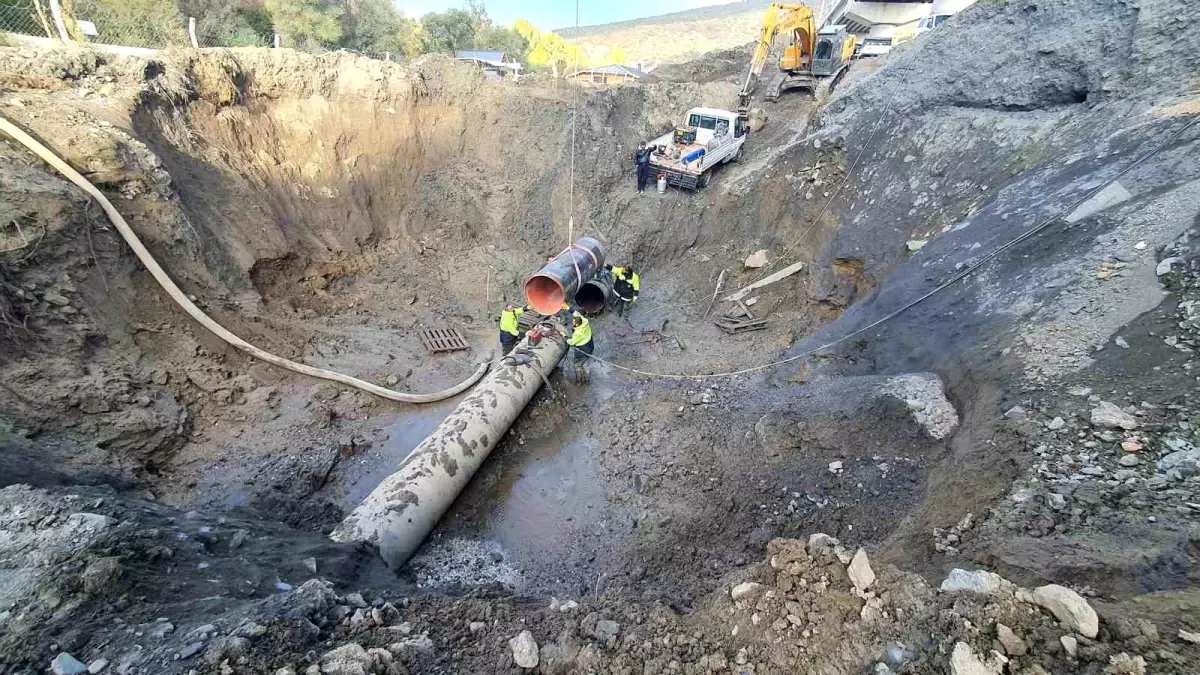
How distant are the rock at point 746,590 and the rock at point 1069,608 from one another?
1.40 metres

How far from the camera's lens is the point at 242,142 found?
10.8 m

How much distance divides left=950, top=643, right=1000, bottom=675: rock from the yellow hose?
7.16 metres

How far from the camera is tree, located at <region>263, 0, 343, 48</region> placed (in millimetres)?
19984

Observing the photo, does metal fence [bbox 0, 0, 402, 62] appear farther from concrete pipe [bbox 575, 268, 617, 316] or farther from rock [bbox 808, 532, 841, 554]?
rock [bbox 808, 532, 841, 554]

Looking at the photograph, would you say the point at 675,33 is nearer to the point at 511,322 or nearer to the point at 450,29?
the point at 450,29

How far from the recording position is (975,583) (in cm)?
288

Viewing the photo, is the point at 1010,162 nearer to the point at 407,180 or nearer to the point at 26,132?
the point at 407,180

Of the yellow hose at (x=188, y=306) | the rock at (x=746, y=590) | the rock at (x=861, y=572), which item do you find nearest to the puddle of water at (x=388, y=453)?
the yellow hose at (x=188, y=306)

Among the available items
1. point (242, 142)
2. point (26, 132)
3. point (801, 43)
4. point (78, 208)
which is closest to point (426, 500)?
point (78, 208)

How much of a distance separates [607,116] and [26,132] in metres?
11.8

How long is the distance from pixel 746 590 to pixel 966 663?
1.20 metres

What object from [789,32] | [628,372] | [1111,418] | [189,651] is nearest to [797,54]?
[789,32]

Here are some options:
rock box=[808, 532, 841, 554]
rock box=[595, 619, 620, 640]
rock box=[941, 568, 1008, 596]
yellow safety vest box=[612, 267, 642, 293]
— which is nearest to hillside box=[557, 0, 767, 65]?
yellow safety vest box=[612, 267, 642, 293]

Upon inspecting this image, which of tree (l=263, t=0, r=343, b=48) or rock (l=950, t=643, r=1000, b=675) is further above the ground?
tree (l=263, t=0, r=343, b=48)
